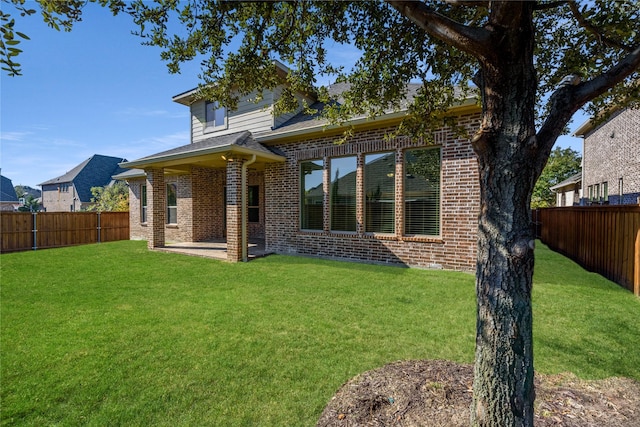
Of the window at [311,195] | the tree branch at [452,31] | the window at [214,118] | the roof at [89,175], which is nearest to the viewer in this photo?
the tree branch at [452,31]

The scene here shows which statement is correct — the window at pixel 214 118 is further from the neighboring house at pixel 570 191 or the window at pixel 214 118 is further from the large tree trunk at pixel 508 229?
the neighboring house at pixel 570 191

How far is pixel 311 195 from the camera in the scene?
911 centimetres

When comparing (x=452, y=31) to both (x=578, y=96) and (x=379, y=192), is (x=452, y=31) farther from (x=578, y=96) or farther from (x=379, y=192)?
(x=379, y=192)

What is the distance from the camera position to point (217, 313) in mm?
4477

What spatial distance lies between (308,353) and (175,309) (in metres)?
2.59

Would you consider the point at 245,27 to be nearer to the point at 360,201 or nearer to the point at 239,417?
the point at 239,417

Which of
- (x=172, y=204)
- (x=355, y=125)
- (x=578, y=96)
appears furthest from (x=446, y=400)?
(x=172, y=204)

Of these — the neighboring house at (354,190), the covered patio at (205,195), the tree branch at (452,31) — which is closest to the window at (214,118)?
the covered patio at (205,195)

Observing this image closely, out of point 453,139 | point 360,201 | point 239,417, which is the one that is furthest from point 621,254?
point 239,417

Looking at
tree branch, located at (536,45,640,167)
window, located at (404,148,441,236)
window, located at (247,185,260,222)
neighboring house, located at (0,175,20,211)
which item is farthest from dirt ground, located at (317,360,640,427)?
neighboring house, located at (0,175,20,211)

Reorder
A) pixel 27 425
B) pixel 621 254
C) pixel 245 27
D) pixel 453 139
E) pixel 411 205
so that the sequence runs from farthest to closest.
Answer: pixel 411 205 < pixel 453 139 < pixel 621 254 < pixel 245 27 < pixel 27 425

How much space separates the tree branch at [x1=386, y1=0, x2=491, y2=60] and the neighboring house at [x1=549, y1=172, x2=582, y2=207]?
22.5 metres

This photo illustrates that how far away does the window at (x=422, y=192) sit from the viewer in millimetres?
7152

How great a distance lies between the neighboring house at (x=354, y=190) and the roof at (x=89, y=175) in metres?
29.6
